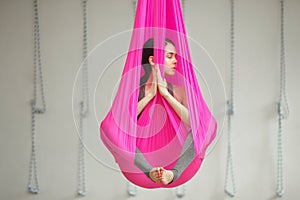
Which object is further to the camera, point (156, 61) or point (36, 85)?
point (36, 85)

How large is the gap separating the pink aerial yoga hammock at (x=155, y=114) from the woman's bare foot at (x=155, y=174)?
24 mm

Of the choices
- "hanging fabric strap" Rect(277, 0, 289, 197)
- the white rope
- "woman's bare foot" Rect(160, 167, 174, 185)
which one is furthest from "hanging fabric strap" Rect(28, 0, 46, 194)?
"hanging fabric strap" Rect(277, 0, 289, 197)

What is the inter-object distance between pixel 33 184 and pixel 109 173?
1.42 ft

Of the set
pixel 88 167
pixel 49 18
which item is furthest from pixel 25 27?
pixel 88 167

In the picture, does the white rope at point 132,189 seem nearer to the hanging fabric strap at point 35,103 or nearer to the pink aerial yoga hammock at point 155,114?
the hanging fabric strap at point 35,103

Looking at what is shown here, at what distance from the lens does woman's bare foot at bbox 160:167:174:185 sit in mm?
1354

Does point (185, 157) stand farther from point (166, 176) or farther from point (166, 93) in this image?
point (166, 93)

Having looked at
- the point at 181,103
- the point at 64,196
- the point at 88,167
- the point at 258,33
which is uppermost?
the point at 258,33

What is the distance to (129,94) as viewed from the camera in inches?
53.5

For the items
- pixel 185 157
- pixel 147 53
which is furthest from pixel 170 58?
pixel 185 157

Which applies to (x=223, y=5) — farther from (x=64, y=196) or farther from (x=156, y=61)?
(x=64, y=196)

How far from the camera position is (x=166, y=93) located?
138 cm

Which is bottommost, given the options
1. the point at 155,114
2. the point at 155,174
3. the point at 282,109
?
the point at 155,174

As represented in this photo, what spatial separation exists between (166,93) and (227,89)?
1080mm
